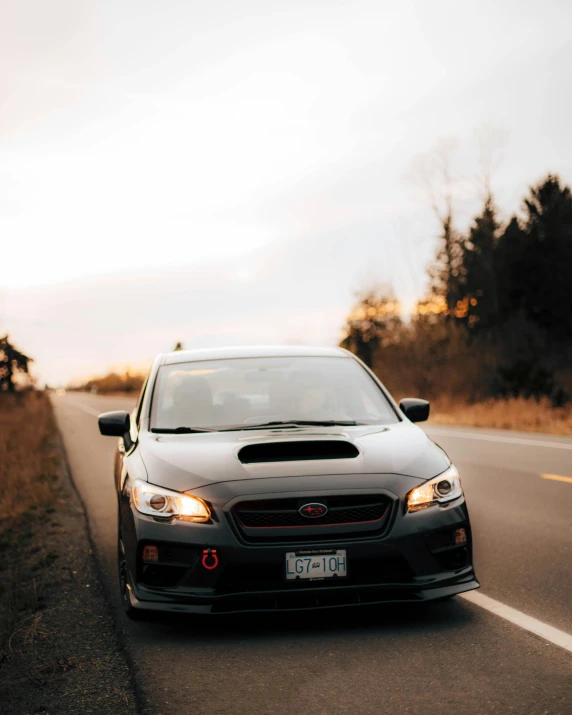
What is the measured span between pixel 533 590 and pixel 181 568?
238 centimetres

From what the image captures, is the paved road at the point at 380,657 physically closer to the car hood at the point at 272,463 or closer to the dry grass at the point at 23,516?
the dry grass at the point at 23,516

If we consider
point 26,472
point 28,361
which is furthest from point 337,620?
point 28,361

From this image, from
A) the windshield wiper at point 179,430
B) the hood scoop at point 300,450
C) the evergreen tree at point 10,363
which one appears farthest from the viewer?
the evergreen tree at point 10,363

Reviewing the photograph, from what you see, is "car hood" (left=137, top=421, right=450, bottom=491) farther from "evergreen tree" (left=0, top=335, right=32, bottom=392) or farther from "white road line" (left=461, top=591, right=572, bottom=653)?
"evergreen tree" (left=0, top=335, right=32, bottom=392)

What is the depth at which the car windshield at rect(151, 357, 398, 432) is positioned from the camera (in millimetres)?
6133

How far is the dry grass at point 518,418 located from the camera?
828 inches

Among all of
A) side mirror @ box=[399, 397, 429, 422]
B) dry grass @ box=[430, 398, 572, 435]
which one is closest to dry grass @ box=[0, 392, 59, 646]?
side mirror @ box=[399, 397, 429, 422]

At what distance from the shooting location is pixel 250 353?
716 cm

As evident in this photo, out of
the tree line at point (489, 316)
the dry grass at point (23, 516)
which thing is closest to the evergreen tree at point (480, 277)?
the tree line at point (489, 316)

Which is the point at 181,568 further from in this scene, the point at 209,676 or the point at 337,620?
the point at 337,620

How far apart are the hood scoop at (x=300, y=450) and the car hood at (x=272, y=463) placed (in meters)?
0.05

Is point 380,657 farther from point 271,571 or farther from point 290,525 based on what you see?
point 290,525

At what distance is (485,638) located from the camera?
470 cm

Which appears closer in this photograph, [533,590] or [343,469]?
[343,469]
